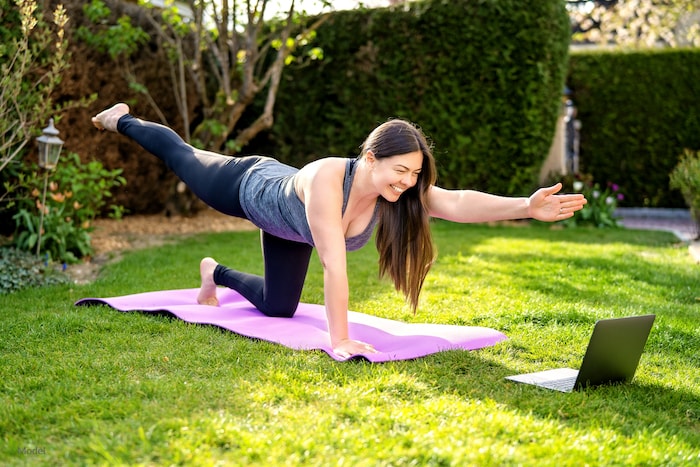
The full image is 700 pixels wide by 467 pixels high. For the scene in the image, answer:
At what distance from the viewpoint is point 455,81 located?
28.9ft

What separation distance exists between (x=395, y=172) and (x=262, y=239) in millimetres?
1113

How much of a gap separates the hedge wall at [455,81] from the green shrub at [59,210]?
381 cm

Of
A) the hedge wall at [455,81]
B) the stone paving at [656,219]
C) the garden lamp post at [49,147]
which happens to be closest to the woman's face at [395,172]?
the garden lamp post at [49,147]

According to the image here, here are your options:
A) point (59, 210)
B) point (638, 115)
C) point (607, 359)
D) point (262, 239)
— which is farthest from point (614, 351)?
point (638, 115)

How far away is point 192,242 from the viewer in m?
7.22

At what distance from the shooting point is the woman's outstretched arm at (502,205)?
307 cm

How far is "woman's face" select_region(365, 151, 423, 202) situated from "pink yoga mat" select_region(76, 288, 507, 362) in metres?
0.68

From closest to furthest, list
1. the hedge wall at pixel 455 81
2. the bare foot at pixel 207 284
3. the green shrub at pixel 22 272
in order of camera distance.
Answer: the bare foot at pixel 207 284
the green shrub at pixel 22 272
the hedge wall at pixel 455 81

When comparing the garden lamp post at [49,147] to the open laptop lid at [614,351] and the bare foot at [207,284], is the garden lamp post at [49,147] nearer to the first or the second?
the bare foot at [207,284]

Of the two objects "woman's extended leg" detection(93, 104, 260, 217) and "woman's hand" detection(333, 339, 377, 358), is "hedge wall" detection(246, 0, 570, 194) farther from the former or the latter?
"woman's hand" detection(333, 339, 377, 358)

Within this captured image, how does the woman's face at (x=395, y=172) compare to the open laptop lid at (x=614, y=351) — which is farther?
the woman's face at (x=395, y=172)

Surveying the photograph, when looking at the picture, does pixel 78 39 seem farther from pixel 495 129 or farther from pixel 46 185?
pixel 495 129

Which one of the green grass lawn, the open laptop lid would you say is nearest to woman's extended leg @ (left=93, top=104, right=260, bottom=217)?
the green grass lawn

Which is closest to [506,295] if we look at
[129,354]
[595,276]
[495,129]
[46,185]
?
[595,276]
